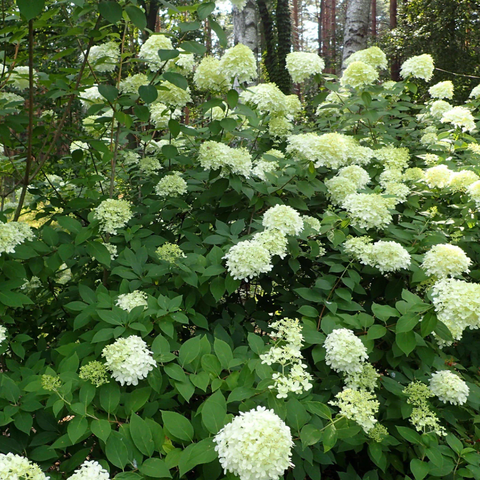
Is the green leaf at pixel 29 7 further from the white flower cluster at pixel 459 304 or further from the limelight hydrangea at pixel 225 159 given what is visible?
the white flower cluster at pixel 459 304

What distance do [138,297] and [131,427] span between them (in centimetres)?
58

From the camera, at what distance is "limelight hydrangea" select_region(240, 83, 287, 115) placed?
285 centimetres

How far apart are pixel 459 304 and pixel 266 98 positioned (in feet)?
6.00

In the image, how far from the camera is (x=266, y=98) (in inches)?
112

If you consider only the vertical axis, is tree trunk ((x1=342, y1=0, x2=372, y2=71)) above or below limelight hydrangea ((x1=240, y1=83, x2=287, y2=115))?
above

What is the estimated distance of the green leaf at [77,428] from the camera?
4.60 feet

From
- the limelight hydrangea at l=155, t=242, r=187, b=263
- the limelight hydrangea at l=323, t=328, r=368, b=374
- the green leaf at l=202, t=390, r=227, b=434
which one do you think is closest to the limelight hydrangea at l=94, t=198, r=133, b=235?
the limelight hydrangea at l=155, t=242, r=187, b=263

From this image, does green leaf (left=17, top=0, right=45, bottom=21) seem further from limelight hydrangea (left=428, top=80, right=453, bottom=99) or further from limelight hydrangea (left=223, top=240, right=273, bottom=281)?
limelight hydrangea (left=428, top=80, right=453, bottom=99)

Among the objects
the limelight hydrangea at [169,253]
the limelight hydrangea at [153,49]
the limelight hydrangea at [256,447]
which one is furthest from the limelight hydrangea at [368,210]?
the limelight hydrangea at [153,49]

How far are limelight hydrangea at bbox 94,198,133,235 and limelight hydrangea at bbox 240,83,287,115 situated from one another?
1238mm

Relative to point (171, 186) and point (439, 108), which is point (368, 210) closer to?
point (171, 186)

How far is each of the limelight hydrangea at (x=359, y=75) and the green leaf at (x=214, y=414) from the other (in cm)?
256

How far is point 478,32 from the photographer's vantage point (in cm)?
1056

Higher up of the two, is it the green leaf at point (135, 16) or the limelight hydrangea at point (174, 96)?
the green leaf at point (135, 16)
